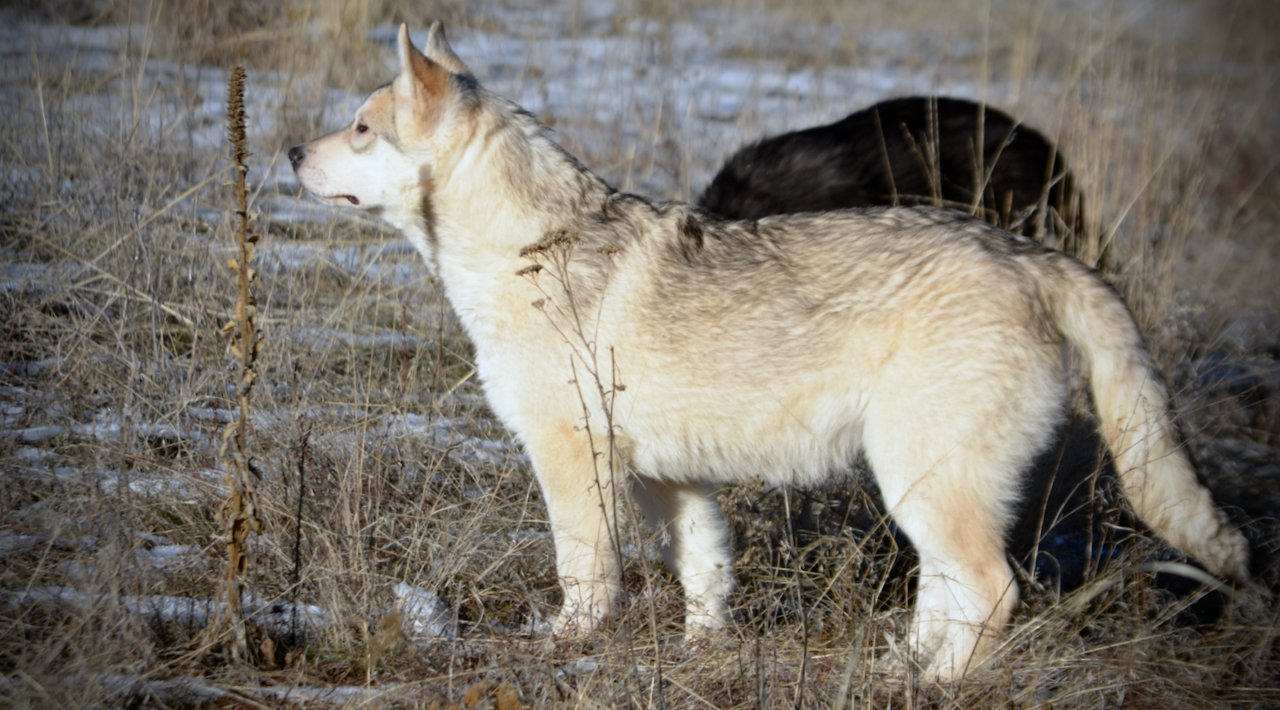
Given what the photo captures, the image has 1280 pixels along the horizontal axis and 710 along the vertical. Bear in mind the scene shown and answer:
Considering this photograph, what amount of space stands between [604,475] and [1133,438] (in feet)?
5.31

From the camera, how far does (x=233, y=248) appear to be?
5.59 m

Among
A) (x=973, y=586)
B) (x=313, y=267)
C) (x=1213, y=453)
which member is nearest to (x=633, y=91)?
(x=313, y=267)

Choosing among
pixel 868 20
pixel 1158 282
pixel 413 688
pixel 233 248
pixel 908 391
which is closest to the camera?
pixel 413 688

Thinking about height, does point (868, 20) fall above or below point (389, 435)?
above

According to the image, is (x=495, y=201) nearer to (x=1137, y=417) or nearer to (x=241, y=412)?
(x=241, y=412)

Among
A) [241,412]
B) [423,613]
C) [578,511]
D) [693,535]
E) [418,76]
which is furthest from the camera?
[693,535]

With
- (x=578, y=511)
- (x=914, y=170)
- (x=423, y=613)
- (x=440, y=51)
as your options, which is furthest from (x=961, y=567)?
(x=914, y=170)

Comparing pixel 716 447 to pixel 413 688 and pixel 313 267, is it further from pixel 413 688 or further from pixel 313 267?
pixel 313 267

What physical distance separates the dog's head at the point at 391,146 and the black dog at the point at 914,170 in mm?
2205

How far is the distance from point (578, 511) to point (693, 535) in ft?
1.91

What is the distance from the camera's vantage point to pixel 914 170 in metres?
5.95

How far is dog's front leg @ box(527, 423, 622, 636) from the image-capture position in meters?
3.62

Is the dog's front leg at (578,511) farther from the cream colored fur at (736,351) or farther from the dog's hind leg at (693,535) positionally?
the dog's hind leg at (693,535)

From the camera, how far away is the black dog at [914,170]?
577 centimetres
